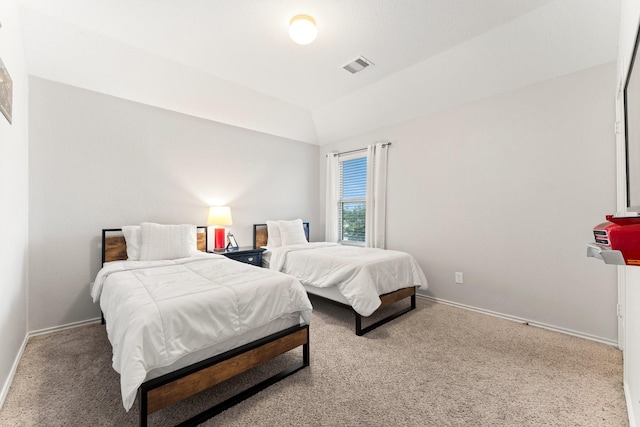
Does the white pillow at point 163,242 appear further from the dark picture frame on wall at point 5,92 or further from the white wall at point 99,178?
the dark picture frame on wall at point 5,92

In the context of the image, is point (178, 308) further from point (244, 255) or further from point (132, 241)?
point (244, 255)

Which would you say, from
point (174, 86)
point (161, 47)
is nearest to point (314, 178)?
point (174, 86)

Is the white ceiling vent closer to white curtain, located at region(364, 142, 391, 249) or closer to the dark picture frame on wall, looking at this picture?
white curtain, located at region(364, 142, 391, 249)

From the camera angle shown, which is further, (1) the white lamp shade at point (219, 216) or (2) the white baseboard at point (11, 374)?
(1) the white lamp shade at point (219, 216)

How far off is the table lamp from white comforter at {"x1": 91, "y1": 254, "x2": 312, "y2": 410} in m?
1.31

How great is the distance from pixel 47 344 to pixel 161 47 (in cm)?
297

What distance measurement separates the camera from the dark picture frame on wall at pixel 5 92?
1.69 m

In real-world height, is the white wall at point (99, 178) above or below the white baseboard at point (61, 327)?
above

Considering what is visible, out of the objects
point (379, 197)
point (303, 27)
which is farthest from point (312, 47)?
point (379, 197)

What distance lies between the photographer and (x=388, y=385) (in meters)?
1.86

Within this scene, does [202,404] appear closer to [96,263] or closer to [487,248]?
[96,263]

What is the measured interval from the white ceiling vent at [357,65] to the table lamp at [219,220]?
2.37 metres

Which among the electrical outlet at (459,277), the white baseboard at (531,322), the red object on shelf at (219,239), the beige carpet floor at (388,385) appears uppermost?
the red object on shelf at (219,239)

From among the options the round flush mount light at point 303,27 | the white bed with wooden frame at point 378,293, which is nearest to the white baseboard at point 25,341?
the white bed with wooden frame at point 378,293
